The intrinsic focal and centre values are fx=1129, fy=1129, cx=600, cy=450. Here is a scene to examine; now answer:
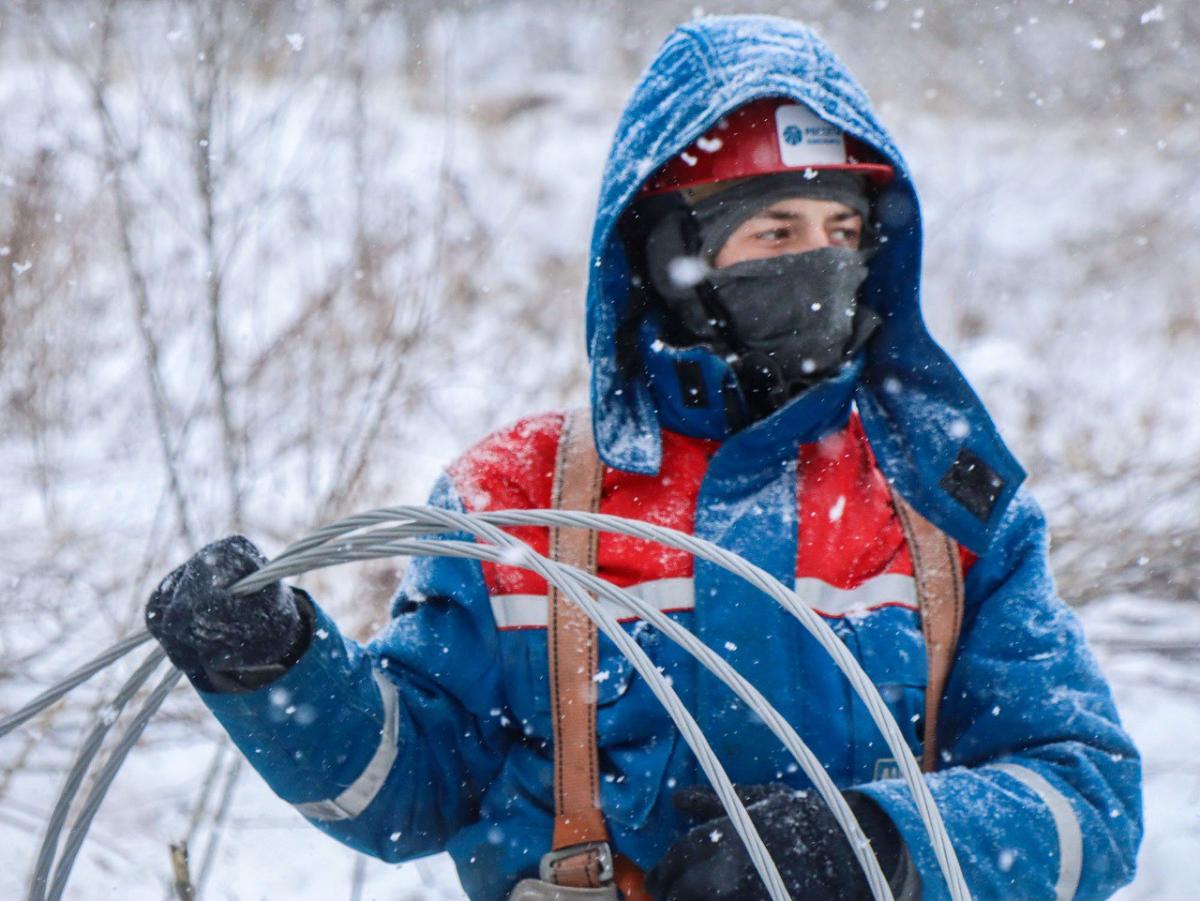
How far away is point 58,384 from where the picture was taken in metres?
3.58

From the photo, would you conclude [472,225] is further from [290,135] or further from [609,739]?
[609,739]

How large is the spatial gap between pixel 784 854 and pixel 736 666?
22 centimetres

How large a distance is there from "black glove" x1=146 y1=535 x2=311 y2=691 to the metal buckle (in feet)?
1.18

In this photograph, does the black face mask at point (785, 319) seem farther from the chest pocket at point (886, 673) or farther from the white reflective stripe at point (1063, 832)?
the white reflective stripe at point (1063, 832)

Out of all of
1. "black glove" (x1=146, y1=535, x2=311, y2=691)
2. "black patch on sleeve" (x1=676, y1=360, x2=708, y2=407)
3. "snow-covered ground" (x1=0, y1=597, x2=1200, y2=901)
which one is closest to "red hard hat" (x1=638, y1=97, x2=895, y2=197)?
"black patch on sleeve" (x1=676, y1=360, x2=708, y2=407)

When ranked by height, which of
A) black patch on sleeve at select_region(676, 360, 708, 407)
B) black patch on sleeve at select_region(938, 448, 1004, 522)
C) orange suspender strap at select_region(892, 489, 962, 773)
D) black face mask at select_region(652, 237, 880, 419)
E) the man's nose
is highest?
the man's nose

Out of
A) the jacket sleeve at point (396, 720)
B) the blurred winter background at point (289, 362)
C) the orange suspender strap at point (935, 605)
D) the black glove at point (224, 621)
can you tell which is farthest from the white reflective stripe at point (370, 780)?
the blurred winter background at point (289, 362)

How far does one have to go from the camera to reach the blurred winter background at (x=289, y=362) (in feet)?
9.57

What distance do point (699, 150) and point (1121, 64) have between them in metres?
6.70

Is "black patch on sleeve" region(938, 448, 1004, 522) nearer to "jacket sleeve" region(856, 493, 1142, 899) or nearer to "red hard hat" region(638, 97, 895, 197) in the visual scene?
"jacket sleeve" region(856, 493, 1142, 899)

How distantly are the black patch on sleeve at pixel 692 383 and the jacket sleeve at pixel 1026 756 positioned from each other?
381 mm

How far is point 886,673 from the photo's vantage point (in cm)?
127

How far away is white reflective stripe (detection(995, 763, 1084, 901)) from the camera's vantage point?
118 centimetres

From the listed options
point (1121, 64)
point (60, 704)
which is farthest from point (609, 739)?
point (1121, 64)
